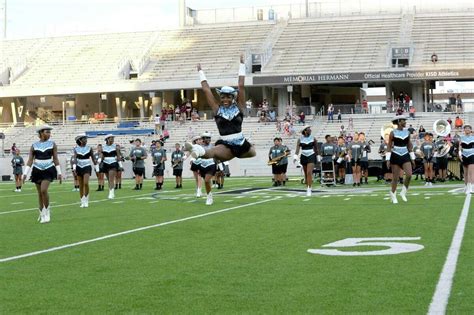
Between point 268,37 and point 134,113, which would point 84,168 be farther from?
point 134,113

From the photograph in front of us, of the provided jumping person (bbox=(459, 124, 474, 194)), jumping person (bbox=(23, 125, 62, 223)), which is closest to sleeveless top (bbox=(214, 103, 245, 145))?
jumping person (bbox=(23, 125, 62, 223))

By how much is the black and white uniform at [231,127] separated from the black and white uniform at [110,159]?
11.8 meters

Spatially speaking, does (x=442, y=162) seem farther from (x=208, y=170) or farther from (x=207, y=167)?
(x=208, y=170)

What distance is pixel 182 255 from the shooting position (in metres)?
9.03

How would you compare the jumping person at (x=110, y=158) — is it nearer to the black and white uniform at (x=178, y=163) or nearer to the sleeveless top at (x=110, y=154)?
the sleeveless top at (x=110, y=154)

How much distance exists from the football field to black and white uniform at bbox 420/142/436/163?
1052cm

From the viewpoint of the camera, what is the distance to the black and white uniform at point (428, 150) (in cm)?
2591

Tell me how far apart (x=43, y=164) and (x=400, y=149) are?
691 cm

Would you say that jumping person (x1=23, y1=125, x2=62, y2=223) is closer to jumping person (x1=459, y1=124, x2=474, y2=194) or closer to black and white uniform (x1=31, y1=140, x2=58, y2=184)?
black and white uniform (x1=31, y1=140, x2=58, y2=184)

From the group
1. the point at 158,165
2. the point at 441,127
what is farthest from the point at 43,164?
the point at 441,127

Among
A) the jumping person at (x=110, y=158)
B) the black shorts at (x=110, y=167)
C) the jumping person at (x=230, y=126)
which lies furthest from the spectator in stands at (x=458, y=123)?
the jumping person at (x=230, y=126)

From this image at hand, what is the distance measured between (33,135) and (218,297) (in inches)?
1890

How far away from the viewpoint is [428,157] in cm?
2591

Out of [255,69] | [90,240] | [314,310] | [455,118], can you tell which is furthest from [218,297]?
[255,69]
